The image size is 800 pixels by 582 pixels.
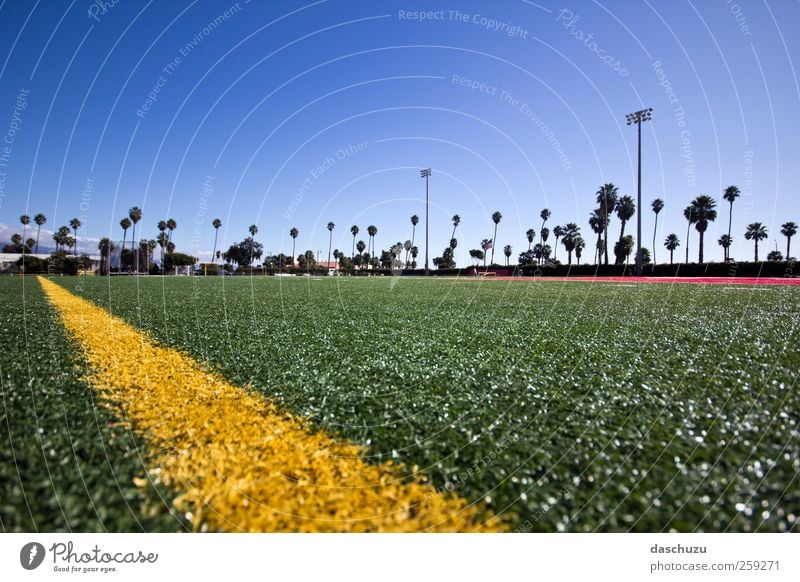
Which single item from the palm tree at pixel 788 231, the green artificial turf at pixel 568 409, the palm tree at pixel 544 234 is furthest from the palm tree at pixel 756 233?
the green artificial turf at pixel 568 409

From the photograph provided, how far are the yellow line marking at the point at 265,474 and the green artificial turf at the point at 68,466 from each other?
0.10 m

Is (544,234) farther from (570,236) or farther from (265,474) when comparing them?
(265,474)

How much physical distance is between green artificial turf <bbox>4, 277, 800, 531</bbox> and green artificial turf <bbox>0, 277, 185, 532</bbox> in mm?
908

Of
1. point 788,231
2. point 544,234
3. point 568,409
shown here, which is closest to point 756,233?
point 788,231

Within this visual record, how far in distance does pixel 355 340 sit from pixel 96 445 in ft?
9.99

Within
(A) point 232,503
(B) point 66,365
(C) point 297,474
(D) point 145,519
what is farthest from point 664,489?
(B) point 66,365

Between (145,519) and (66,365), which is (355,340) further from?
(145,519)

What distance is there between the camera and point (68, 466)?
1.72 m

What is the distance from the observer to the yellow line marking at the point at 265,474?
153 cm

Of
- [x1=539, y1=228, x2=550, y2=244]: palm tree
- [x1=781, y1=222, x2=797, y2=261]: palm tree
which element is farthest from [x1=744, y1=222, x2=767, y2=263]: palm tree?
[x1=539, y1=228, x2=550, y2=244]: palm tree

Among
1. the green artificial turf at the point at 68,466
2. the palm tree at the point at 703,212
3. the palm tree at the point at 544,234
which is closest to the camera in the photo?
the green artificial turf at the point at 68,466

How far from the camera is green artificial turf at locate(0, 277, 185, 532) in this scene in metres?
1.49

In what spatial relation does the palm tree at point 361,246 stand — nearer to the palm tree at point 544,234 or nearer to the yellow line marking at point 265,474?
the palm tree at point 544,234

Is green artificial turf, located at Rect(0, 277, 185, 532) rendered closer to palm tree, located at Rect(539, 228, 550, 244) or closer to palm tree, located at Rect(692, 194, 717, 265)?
palm tree, located at Rect(692, 194, 717, 265)
